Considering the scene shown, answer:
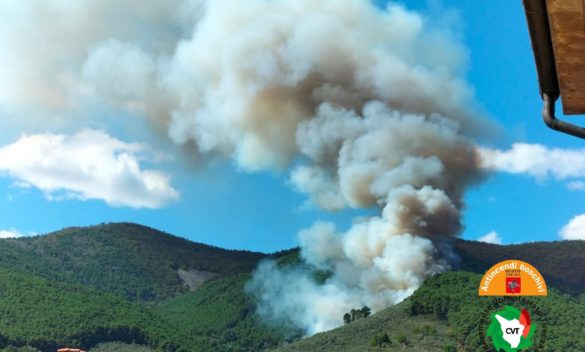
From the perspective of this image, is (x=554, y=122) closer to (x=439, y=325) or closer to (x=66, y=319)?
(x=439, y=325)

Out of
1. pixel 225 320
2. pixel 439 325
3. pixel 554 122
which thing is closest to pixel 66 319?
pixel 225 320

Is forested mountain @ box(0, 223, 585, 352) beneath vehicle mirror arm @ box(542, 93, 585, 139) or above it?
above

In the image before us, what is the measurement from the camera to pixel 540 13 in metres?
4.52

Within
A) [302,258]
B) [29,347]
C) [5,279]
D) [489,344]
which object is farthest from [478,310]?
[5,279]

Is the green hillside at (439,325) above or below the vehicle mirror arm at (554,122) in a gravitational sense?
above

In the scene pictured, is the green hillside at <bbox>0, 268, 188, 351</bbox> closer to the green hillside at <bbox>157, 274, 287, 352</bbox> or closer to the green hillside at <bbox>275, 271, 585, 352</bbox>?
the green hillside at <bbox>157, 274, 287, 352</bbox>

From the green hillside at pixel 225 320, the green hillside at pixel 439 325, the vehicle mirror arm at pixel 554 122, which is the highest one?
the green hillside at pixel 225 320

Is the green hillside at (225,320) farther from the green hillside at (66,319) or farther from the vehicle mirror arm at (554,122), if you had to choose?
the vehicle mirror arm at (554,122)

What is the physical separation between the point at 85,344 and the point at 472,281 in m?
70.4

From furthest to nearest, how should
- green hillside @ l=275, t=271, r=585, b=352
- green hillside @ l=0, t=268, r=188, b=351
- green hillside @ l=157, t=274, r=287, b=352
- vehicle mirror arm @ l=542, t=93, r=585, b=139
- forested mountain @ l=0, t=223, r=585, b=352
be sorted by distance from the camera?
green hillside @ l=157, t=274, r=287, b=352
green hillside @ l=0, t=268, r=188, b=351
forested mountain @ l=0, t=223, r=585, b=352
green hillside @ l=275, t=271, r=585, b=352
vehicle mirror arm @ l=542, t=93, r=585, b=139

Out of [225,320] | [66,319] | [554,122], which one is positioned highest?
[225,320]

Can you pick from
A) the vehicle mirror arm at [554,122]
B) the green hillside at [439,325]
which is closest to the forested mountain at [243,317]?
the green hillside at [439,325]

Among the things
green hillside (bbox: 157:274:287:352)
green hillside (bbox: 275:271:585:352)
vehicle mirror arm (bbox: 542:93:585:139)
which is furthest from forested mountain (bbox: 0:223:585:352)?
vehicle mirror arm (bbox: 542:93:585:139)

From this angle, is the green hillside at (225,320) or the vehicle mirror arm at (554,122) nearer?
the vehicle mirror arm at (554,122)
